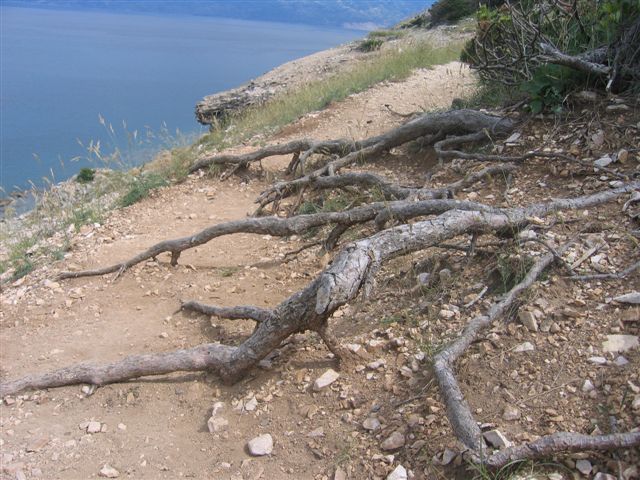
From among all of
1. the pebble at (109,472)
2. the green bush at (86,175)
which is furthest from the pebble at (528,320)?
the green bush at (86,175)

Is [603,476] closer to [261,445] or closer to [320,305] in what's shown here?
[320,305]

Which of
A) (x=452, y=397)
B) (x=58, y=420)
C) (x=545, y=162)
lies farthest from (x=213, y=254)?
(x=452, y=397)

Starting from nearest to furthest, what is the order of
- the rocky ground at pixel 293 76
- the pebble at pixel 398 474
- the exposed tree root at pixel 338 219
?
the pebble at pixel 398 474 < the exposed tree root at pixel 338 219 < the rocky ground at pixel 293 76

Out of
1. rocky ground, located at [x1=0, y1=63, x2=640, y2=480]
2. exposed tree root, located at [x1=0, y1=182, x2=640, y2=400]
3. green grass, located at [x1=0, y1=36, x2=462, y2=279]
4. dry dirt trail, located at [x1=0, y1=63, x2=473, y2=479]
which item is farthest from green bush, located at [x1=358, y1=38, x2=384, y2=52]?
exposed tree root, located at [x1=0, y1=182, x2=640, y2=400]

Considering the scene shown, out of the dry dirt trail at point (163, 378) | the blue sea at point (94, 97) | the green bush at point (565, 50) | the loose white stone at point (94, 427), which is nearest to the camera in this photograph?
the dry dirt trail at point (163, 378)

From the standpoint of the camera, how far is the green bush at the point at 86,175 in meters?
13.4

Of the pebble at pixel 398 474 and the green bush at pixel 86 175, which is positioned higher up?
the pebble at pixel 398 474

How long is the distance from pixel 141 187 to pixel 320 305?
18.2 feet

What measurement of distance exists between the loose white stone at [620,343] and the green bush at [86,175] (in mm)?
12614

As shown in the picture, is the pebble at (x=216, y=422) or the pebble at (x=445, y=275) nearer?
the pebble at (x=216, y=422)

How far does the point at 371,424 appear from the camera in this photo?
2865 mm

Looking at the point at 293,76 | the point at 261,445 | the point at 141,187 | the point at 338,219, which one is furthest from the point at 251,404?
the point at 293,76

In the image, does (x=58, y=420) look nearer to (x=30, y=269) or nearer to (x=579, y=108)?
(x=30, y=269)

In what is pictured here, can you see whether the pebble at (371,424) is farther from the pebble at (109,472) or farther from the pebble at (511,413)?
the pebble at (109,472)
